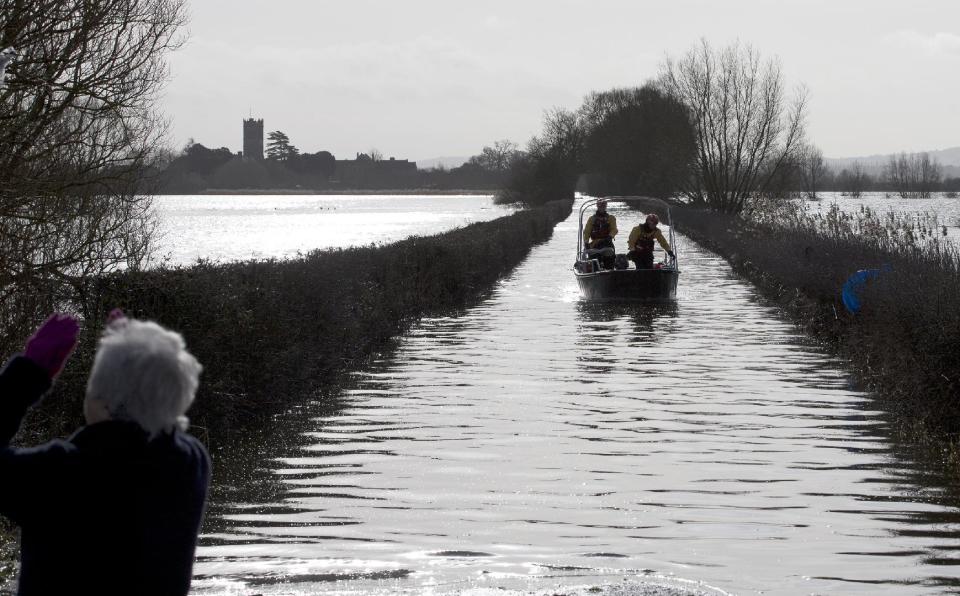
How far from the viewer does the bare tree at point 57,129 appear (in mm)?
11828

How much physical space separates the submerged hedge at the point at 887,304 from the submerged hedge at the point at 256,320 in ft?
19.7

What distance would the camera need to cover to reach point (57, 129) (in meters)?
15.2

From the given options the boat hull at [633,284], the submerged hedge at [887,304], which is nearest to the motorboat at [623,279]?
the boat hull at [633,284]

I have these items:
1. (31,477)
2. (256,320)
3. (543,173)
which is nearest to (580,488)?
(256,320)

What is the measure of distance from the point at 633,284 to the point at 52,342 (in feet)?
78.4

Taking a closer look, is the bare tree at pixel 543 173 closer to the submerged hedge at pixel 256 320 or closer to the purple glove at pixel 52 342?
the submerged hedge at pixel 256 320

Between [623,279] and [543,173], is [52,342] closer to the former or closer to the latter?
[623,279]

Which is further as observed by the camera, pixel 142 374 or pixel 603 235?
pixel 603 235

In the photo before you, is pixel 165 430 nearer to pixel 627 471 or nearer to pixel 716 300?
pixel 627 471

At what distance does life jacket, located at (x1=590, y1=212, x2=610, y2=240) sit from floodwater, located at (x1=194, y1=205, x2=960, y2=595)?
9988 mm

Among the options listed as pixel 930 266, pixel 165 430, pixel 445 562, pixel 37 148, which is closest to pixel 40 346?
pixel 165 430

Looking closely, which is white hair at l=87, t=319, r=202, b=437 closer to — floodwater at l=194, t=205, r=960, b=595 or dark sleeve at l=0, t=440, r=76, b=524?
dark sleeve at l=0, t=440, r=76, b=524

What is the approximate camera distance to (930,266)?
1650 cm

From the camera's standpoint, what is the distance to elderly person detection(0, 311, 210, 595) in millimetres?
3238
